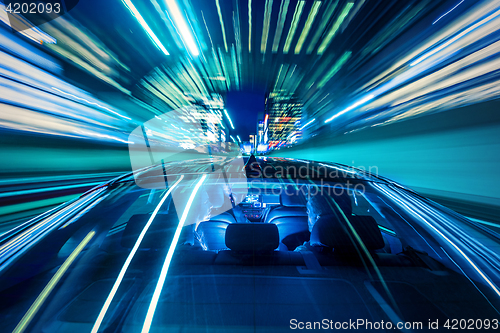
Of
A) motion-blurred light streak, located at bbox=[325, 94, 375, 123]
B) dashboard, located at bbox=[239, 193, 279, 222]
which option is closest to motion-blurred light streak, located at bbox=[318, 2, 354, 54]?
motion-blurred light streak, located at bbox=[325, 94, 375, 123]

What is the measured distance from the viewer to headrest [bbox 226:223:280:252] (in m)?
1.13

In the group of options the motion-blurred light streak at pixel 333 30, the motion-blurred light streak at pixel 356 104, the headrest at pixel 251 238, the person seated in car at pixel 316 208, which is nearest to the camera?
the headrest at pixel 251 238

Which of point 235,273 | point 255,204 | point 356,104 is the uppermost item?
point 356,104

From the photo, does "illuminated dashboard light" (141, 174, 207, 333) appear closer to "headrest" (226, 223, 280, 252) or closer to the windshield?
the windshield

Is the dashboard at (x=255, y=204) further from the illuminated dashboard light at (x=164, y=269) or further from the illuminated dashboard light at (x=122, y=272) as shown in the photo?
the illuminated dashboard light at (x=122, y=272)

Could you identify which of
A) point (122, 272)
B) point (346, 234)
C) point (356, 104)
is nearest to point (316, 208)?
point (346, 234)

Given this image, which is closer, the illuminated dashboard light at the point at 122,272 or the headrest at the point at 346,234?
the illuminated dashboard light at the point at 122,272

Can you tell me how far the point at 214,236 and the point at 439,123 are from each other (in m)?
8.45

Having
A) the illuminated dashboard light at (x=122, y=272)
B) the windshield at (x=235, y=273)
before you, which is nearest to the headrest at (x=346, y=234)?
the windshield at (x=235, y=273)

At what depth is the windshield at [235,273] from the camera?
817 mm

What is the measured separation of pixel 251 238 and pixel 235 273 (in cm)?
21

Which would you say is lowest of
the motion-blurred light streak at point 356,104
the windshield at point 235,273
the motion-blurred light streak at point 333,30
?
the windshield at point 235,273

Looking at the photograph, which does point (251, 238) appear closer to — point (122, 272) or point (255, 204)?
point (122, 272)

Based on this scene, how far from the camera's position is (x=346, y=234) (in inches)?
48.9
